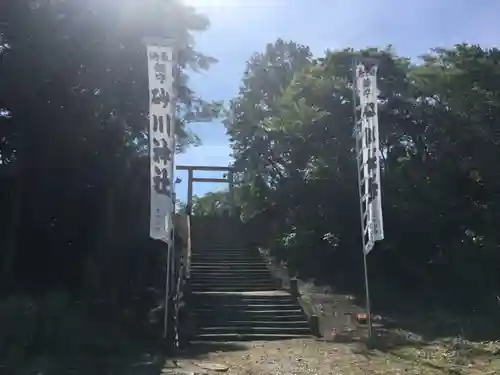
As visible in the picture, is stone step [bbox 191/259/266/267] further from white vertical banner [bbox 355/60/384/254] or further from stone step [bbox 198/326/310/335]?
white vertical banner [bbox 355/60/384/254]

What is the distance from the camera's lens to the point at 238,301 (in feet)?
54.7

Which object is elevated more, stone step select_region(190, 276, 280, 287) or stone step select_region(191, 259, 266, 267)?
stone step select_region(191, 259, 266, 267)

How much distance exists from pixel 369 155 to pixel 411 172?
683 centimetres

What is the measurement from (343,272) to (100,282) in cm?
842

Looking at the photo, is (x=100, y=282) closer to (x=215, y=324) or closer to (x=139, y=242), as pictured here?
(x=139, y=242)

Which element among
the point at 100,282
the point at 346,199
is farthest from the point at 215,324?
the point at 346,199

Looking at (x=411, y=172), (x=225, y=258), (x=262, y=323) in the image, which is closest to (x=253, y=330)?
(x=262, y=323)

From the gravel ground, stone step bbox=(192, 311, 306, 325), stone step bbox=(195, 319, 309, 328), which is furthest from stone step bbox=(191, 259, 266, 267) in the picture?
the gravel ground

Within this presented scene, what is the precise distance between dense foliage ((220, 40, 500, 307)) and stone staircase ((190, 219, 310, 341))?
92.3 inches

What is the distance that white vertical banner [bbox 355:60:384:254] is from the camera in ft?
44.7

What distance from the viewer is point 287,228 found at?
23.4m

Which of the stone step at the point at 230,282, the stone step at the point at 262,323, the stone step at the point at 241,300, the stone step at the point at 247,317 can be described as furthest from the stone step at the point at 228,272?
the stone step at the point at 262,323

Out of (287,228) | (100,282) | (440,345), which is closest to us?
(440,345)

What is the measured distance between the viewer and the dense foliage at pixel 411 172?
1973cm
